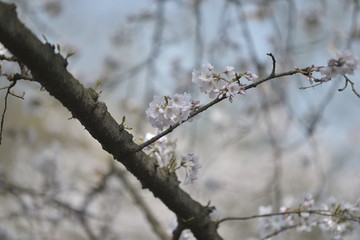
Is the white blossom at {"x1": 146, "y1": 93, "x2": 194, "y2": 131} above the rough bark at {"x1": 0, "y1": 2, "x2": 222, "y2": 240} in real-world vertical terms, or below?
above

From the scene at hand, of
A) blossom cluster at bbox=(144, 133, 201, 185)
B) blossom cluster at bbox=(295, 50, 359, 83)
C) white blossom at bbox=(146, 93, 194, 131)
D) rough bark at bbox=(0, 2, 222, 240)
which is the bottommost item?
rough bark at bbox=(0, 2, 222, 240)

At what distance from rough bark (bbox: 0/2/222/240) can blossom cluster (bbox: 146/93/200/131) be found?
0.09 metres

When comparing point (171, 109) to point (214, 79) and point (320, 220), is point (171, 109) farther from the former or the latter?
point (320, 220)

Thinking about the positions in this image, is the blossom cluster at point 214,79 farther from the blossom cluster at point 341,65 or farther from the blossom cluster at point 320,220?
the blossom cluster at point 320,220

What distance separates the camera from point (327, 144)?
7.89m

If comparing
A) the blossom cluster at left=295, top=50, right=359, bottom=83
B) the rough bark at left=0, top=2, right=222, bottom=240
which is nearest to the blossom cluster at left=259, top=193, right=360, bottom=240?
the rough bark at left=0, top=2, right=222, bottom=240

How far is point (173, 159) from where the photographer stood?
130cm

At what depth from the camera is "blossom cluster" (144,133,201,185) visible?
1281 mm

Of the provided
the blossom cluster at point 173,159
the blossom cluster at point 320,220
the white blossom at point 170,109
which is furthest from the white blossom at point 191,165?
the blossom cluster at point 320,220

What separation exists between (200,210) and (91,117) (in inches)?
20.4

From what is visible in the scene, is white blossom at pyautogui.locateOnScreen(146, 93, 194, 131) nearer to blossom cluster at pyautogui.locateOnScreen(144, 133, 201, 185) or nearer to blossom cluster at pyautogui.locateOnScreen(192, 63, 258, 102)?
blossom cluster at pyautogui.locateOnScreen(192, 63, 258, 102)

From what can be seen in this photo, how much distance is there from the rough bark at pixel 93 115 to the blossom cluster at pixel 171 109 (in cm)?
9

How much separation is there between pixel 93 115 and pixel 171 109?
20cm

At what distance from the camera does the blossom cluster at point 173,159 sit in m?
1.28
